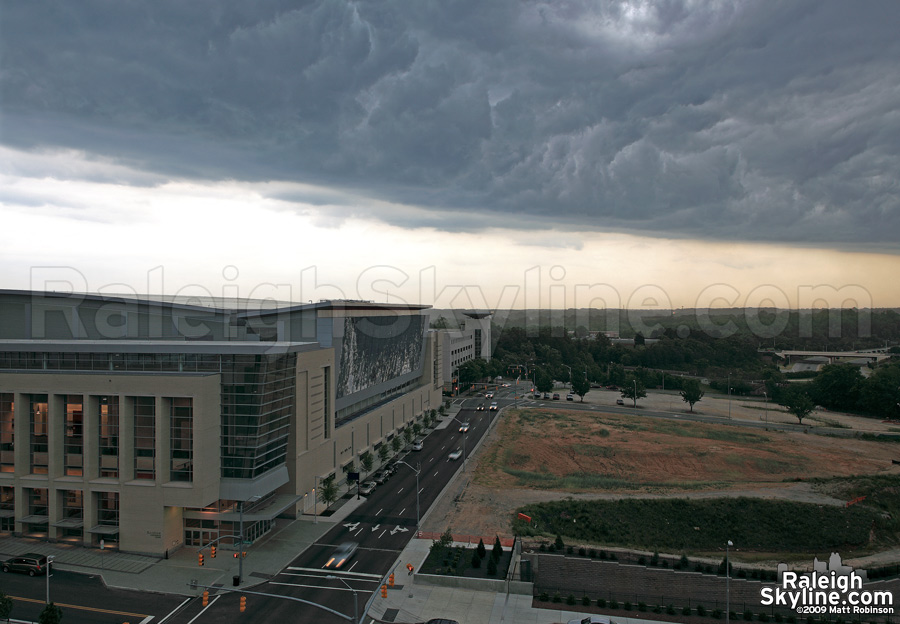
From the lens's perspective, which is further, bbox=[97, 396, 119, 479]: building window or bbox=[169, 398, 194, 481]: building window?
bbox=[97, 396, 119, 479]: building window

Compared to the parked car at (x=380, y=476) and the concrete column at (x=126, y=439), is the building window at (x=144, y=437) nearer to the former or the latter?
the concrete column at (x=126, y=439)

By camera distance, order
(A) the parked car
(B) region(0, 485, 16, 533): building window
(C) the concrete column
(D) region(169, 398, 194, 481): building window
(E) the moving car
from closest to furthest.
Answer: (E) the moving car < (C) the concrete column < (D) region(169, 398, 194, 481): building window < (B) region(0, 485, 16, 533): building window < (A) the parked car

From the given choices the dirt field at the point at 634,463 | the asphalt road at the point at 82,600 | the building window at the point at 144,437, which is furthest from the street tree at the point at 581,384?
the asphalt road at the point at 82,600

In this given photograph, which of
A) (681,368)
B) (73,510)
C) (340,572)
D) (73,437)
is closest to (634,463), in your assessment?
(340,572)

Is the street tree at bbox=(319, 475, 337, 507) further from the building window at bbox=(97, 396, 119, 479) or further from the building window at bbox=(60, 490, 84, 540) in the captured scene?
the building window at bbox=(60, 490, 84, 540)

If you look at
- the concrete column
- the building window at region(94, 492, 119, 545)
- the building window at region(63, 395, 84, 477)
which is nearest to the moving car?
the concrete column

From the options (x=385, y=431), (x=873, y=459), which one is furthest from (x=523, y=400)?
(x=873, y=459)
